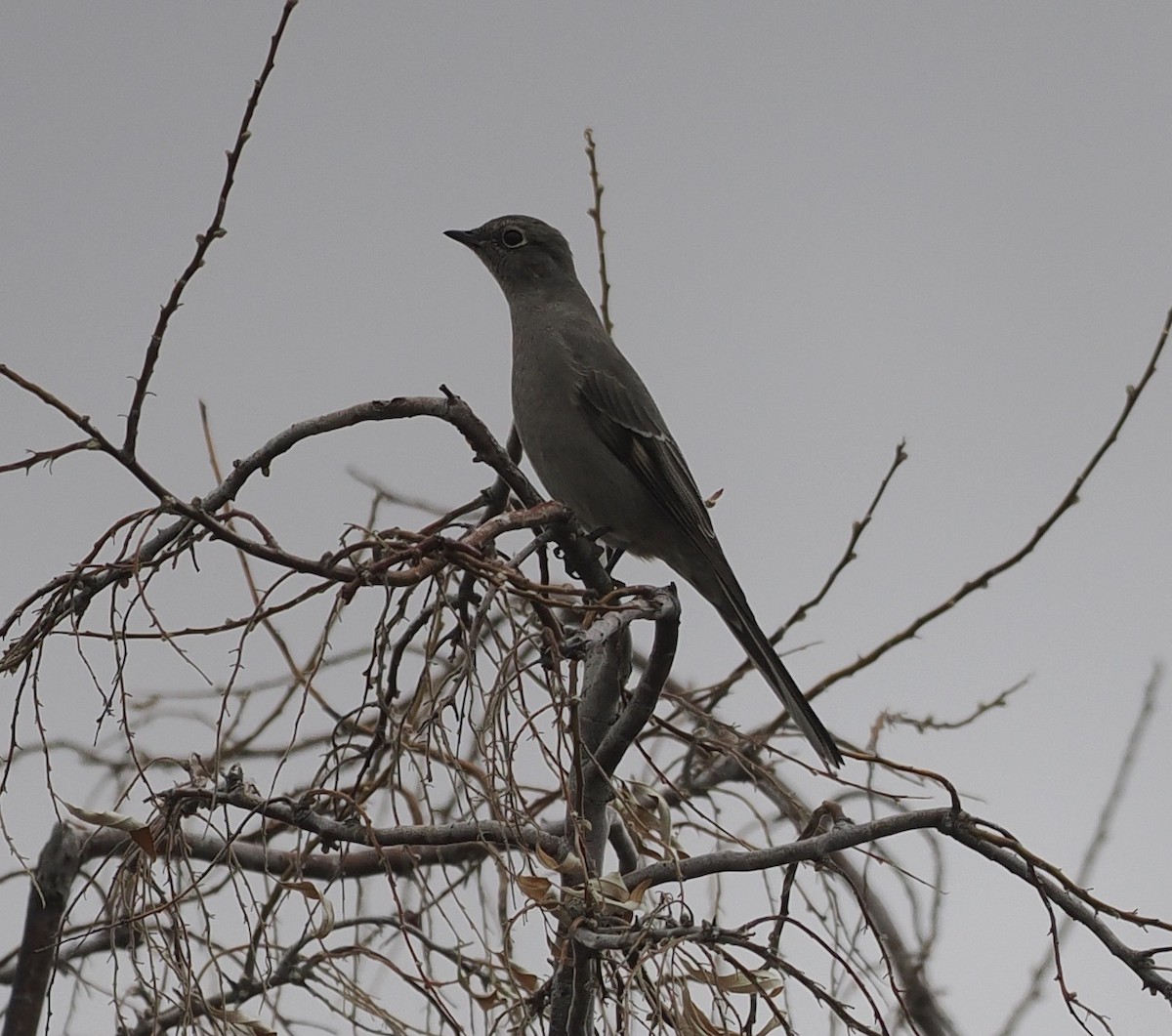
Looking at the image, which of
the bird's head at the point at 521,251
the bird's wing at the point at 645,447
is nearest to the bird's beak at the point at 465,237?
the bird's head at the point at 521,251

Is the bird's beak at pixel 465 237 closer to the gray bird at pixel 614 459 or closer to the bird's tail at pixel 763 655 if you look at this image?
the gray bird at pixel 614 459

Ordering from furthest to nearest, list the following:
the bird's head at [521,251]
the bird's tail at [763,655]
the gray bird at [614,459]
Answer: the bird's head at [521,251] → the gray bird at [614,459] → the bird's tail at [763,655]

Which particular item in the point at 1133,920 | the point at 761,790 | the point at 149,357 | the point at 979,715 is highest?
the point at 979,715

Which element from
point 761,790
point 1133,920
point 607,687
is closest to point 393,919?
point 607,687

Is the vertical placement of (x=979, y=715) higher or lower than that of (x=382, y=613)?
higher

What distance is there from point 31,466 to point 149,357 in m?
0.27

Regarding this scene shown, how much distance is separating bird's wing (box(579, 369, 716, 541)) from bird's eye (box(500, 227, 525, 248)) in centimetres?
88

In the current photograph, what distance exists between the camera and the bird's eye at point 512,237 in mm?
Result: 5461

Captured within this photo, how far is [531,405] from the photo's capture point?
185 inches

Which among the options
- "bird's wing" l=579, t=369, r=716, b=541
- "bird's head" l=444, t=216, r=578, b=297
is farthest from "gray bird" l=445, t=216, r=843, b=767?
"bird's head" l=444, t=216, r=578, b=297

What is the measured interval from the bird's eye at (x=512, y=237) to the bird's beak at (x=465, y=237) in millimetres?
117

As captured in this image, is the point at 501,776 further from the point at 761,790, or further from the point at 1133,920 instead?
the point at 761,790

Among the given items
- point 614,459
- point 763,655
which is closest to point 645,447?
point 614,459

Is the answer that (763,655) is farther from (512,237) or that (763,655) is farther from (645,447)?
(512,237)
